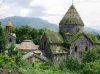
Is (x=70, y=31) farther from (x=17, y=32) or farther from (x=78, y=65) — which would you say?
(x=17, y=32)

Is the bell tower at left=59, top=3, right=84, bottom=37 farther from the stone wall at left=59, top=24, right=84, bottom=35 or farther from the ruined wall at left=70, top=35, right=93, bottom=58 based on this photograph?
the ruined wall at left=70, top=35, right=93, bottom=58

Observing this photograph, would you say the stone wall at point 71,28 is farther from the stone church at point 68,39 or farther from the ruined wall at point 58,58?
the ruined wall at point 58,58

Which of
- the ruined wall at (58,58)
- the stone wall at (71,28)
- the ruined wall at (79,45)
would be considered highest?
the stone wall at (71,28)

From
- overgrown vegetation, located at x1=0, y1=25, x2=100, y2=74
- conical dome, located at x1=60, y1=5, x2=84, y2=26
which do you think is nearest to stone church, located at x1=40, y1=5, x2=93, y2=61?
conical dome, located at x1=60, y1=5, x2=84, y2=26

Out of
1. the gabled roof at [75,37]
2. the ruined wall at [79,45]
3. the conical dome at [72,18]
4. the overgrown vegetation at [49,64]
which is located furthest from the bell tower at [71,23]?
the overgrown vegetation at [49,64]

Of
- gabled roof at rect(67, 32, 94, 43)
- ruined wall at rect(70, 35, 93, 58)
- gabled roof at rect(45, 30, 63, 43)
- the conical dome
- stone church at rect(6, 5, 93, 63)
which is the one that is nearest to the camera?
stone church at rect(6, 5, 93, 63)

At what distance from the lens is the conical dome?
67812 millimetres

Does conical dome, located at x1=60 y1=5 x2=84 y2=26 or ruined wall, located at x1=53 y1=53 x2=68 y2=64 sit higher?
conical dome, located at x1=60 y1=5 x2=84 y2=26

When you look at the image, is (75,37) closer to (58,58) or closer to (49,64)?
(58,58)

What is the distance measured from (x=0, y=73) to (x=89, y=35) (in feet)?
119

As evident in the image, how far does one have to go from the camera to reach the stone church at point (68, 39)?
211 feet

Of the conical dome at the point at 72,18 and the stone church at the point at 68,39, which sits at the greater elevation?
the conical dome at the point at 72,18

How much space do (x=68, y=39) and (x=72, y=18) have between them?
3751mm

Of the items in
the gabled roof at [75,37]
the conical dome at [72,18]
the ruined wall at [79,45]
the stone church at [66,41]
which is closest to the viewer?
the stone church at [66,41]
